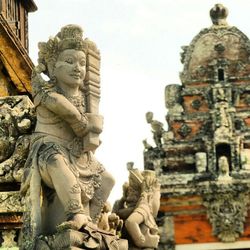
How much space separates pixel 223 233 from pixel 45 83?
836 inches

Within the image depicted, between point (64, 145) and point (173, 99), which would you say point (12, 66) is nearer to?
point (64, 145)

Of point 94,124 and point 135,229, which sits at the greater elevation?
point 94,124

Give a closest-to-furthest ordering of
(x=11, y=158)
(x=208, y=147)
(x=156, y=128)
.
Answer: (x=11, y=158)
(x=208, y=147)
(x=156, y=128)

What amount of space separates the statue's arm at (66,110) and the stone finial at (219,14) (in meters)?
24.0

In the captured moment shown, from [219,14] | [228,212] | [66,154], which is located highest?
[219,14]

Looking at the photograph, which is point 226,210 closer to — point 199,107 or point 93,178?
point 199,107

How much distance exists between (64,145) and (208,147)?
70.8 feet

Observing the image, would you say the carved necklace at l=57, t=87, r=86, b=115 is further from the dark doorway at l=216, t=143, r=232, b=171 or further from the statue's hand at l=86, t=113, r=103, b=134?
the dark doorway at l=216, t=143, r=232, b=171

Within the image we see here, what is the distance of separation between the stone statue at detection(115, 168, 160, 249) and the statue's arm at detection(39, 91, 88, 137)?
56.7 inches

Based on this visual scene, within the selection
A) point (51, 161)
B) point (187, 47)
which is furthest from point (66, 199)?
point (187, 47)

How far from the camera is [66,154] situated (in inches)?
346

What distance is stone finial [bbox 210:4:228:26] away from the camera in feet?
107

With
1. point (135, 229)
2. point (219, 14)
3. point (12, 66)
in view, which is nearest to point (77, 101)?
point (135, 229)

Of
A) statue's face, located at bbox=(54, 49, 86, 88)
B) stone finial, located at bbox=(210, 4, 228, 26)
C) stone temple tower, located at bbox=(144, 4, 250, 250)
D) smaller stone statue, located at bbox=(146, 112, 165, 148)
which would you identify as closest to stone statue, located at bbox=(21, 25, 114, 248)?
statue's face, located at bbox=(54, 49, 86, 88)
